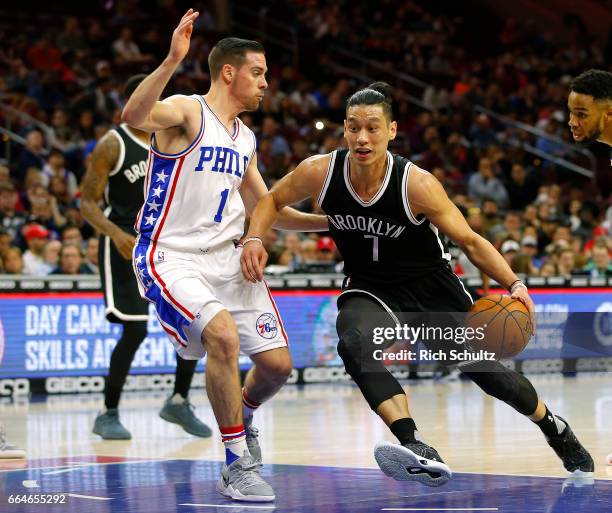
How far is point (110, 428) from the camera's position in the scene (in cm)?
815

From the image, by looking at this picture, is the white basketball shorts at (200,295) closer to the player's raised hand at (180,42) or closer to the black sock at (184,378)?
the player's raised hand at (180,42)

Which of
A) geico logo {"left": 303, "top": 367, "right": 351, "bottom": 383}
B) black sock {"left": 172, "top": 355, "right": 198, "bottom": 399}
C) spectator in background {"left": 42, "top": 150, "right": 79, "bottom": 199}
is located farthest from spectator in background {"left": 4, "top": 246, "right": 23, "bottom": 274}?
black sock {"left": 172, "top": 355, "right": 198, "bottom": 399}

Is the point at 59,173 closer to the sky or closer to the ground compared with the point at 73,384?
closer to the sky

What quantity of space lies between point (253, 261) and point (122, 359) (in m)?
2.61

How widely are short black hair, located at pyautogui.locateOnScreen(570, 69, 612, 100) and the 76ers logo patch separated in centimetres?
202

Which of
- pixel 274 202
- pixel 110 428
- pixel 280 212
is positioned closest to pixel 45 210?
pixel 110 428

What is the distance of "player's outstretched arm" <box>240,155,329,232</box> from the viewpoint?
6.44m

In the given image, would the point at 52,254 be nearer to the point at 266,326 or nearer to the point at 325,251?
the point at 325,251

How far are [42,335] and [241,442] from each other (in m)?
6.07

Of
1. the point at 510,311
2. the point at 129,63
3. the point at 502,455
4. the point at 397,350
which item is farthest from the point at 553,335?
the point at 129,63

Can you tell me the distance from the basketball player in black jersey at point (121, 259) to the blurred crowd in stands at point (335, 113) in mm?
1428

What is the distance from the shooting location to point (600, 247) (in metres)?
14.7

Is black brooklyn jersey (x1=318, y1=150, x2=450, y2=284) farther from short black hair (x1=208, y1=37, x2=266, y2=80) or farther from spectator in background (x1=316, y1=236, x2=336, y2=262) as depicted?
spectator in background (x1=316, y1=236, x2=336, y2=262)

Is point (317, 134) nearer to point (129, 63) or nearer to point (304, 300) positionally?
point (129, 63)
